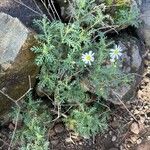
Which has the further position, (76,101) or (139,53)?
(139,53)

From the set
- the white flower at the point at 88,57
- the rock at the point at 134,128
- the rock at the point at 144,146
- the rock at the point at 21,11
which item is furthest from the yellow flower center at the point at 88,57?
the rock at the point at 144,146

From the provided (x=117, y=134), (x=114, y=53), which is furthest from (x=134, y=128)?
(x=114, y=53)

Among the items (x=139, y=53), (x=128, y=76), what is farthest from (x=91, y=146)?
(x=139, y=53)

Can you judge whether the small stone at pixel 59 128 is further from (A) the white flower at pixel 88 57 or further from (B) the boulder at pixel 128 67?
(A) the white flower at pixel 88 57

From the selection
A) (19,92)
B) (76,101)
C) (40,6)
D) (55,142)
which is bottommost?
(55,142)

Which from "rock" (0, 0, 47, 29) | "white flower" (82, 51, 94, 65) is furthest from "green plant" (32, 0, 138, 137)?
"rock" (0, 0, 47, 29)

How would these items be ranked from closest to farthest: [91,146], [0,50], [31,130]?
[0,50], [31,130], [91,146]

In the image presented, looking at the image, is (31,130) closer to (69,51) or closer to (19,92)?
(19,92)
